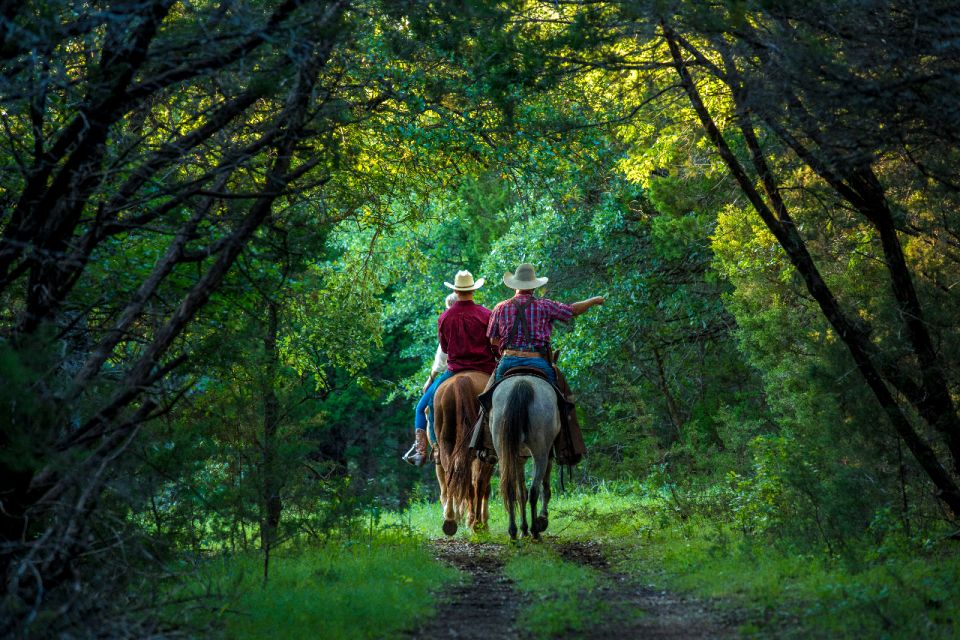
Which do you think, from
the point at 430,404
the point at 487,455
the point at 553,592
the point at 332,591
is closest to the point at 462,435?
the point at 487,455

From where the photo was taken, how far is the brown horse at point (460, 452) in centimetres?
1288

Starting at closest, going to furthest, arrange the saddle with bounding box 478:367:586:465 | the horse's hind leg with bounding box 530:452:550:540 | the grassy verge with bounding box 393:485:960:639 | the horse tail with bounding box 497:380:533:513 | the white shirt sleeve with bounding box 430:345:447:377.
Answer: the grassy verge with bounding box 393:485:960:639
the horse tail with bounding box 497:380:533:513
the horse's hind leg with bounding box 530:452:550:540
the saddle with bounding box 478:367:586:465
the white shirt sleeve with bounding box 430:345:447:377

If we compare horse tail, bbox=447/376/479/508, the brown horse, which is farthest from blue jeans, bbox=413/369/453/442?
horse tail, bbox=447/376/479/508

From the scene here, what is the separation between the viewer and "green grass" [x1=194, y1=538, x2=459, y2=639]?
281 inches

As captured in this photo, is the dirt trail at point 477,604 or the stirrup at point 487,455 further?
the stirrup at point 487,455

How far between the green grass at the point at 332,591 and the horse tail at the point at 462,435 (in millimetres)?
2092

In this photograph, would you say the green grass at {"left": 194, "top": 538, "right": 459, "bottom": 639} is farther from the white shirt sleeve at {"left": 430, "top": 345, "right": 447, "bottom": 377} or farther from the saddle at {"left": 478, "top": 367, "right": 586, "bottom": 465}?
the white shirt sleeve at {"left": 430, "top": 345, "right": 447, "bottom": 377}

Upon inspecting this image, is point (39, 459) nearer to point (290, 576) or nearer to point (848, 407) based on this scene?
point (290, 576)

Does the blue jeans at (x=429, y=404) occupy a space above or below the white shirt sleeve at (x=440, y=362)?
below

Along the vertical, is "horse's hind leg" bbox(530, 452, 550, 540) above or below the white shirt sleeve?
below

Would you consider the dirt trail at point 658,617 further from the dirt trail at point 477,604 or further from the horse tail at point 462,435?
the horse tail at point 462,435

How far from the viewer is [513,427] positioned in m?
11.4

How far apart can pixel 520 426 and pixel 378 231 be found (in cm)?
529

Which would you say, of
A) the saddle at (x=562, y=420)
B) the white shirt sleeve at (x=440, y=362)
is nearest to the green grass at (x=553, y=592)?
the saddle at (x=562, y=420)
